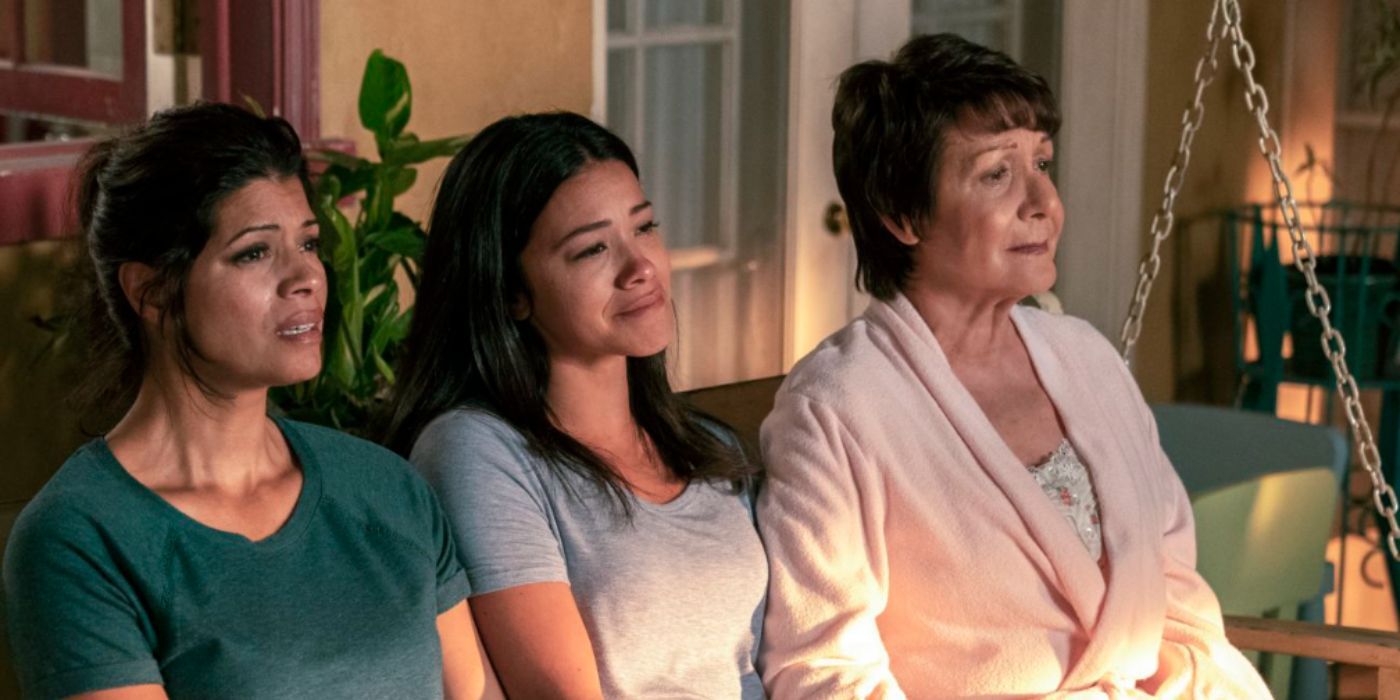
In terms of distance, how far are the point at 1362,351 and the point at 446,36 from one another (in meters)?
2.58

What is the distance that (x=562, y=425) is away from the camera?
79.0 inches

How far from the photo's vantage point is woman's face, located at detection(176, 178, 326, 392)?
5.32 ft

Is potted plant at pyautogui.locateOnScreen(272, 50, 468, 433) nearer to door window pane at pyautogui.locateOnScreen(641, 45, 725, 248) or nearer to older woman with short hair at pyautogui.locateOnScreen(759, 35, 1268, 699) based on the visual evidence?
older woman with short hair at pyautogui.locateOnScreen(759, 35, 1268, 699)

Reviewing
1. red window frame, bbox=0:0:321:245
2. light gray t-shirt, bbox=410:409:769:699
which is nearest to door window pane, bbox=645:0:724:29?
red window frame, bbox=0:0:321:245

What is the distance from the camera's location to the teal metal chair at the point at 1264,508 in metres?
2.72

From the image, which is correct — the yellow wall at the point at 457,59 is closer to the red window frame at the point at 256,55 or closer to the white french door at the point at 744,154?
the red window frame at the point at 256,55

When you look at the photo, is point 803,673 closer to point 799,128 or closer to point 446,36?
point 446,36

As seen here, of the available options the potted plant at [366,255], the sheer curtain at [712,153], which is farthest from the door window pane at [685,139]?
the potted plant at [366,255]

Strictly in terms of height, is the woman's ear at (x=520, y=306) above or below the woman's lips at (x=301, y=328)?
below

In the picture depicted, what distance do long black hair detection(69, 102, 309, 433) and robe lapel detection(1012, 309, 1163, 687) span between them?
0.94 metres

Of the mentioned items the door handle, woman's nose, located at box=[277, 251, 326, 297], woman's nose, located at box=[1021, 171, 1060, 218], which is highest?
woman's nose, located at box=[1021, 171, 1060, 218]

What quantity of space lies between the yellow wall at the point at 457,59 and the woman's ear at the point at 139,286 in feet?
3.62

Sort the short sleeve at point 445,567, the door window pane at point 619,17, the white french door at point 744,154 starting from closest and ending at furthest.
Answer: the short sleeve at point 445,567 → the door window pane at point 619,17 → the white french door at point 744,154

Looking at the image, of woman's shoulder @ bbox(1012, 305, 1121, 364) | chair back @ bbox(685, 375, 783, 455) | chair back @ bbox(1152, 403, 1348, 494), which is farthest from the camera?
chair back @ bbox(1152, 403, 1348, 494)
